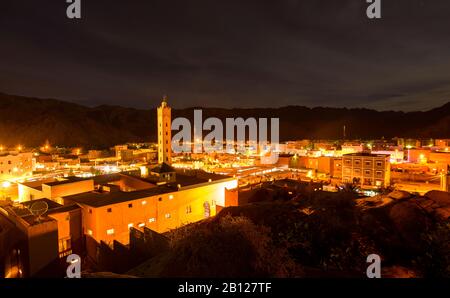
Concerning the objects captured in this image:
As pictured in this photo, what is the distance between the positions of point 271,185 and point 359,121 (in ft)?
250

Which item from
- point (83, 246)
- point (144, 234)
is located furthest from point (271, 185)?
point (83, 246)

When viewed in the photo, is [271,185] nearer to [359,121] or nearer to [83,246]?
[83,246]

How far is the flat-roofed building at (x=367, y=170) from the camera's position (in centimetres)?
2298

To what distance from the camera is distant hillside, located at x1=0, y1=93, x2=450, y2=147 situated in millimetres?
62656

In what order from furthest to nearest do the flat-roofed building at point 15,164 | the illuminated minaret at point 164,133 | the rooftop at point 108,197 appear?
the illuminated minaret at point 164,133, the flat-roofed building at point 15,164, the rooftop at point 108,197

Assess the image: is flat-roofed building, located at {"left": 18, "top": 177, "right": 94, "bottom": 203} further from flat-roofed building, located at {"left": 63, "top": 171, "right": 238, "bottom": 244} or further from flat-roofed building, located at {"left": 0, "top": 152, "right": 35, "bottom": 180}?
flat-roofed building, located at {"left": 0, "top": 152, "right": 35, "bottom": 180}

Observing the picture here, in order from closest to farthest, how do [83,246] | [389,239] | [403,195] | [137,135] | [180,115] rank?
[389,239], [403,195], [83,246], [137,135], [180,115]

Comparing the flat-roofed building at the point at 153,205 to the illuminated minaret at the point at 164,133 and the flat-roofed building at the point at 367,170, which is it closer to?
the illuminated minaret at the point at 164,133

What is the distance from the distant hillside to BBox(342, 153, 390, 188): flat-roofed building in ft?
149

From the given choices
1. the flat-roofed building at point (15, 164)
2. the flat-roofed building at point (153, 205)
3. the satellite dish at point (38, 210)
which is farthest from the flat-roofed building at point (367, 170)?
the flat-roofed building at point (15, 164)

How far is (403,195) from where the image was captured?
9.01 m

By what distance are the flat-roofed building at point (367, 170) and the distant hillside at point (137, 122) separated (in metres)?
45.4

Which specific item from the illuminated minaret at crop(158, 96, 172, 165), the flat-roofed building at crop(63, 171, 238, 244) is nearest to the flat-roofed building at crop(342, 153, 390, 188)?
the flat-roofed building at crop(63, 171, 238, 244)

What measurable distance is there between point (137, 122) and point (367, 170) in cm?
7710
